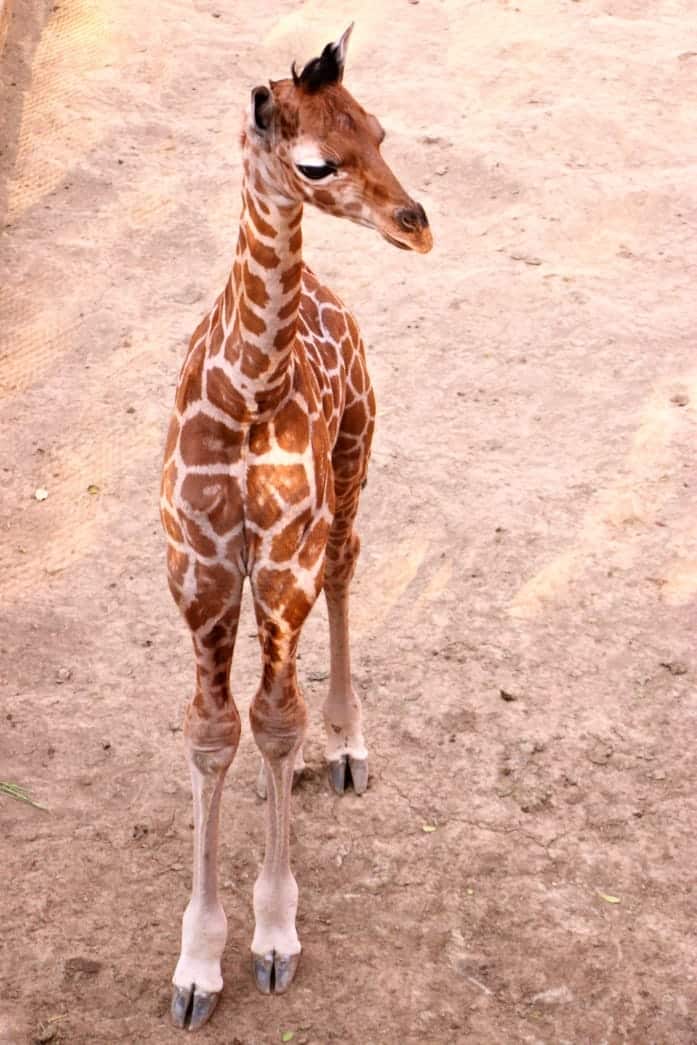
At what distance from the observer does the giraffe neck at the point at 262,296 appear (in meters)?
3.22

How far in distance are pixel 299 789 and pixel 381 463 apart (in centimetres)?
201

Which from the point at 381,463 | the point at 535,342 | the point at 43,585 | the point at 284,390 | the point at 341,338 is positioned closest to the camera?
the point at 284,390

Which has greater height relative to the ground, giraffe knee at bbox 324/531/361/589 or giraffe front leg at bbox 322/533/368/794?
giraffe knee at bbox 324/531/361/589

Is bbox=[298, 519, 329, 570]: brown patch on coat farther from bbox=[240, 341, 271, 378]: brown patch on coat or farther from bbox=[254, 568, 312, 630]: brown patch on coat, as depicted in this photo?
bbox=[240, 341, 271, 378]: brown patch on coat

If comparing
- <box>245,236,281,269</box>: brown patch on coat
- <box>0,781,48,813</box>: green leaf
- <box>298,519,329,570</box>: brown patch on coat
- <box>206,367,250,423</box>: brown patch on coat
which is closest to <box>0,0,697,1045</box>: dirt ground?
<box>0,781,48,813</box>: green leaf

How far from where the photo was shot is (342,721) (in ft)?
15.6

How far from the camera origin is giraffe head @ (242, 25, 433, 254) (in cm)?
299

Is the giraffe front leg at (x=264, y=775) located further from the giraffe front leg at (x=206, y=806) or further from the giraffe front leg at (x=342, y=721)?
the giraffe front leg at (x=206, y=806)

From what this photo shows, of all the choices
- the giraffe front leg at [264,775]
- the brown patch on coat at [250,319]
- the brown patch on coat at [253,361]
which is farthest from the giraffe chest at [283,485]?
the giraffe front leg at [264,775]

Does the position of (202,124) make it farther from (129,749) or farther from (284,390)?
(284,390)

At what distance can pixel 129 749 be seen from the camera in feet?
16.0

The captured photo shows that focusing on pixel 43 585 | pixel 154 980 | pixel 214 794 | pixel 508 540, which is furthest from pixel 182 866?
pixel 508 540

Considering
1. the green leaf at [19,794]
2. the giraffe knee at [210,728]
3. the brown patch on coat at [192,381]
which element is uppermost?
the brown patch on coat at [192,381]

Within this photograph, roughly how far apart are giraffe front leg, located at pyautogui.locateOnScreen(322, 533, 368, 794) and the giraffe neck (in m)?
1.36
